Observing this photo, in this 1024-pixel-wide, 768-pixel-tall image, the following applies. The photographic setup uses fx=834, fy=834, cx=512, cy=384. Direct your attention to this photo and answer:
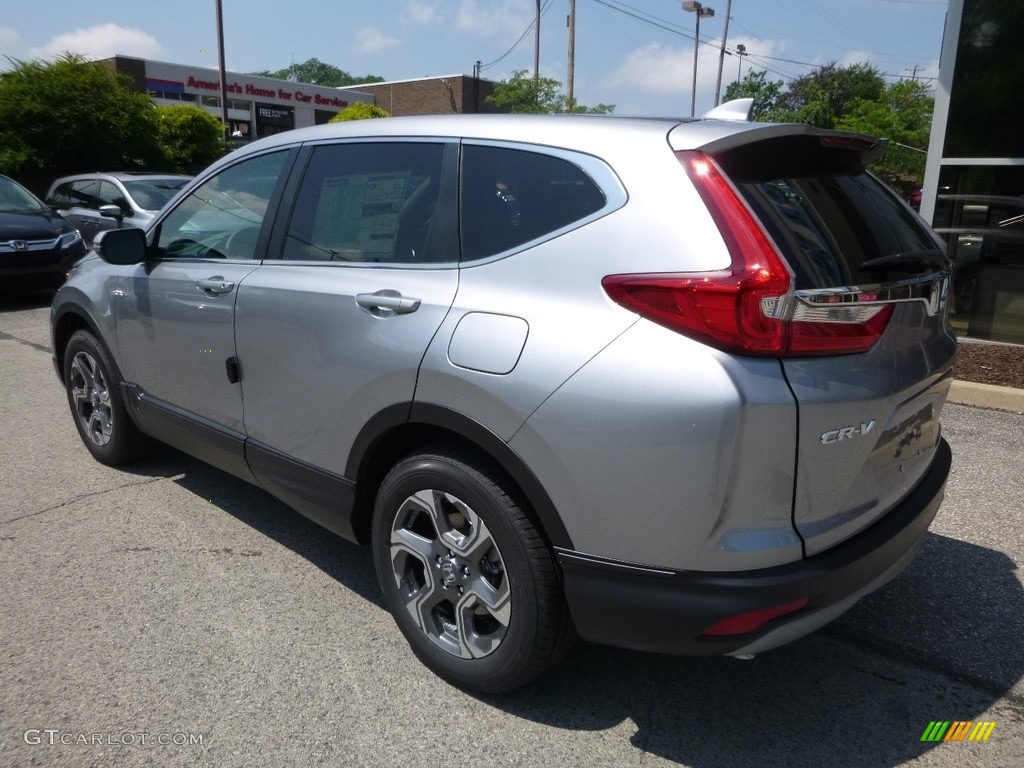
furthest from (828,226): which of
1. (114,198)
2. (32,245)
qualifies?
(114,198)

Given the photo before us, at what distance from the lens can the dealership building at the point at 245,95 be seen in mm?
38625

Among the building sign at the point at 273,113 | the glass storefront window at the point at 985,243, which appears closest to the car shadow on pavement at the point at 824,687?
the glass storefront window at the point at 985,243

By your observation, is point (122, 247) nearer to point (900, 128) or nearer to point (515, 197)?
point (515, 197)

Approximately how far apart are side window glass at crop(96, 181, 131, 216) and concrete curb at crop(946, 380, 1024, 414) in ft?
33.0

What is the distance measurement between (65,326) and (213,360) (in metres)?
1.91

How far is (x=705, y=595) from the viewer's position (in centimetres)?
214

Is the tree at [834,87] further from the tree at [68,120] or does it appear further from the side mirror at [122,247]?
the side mirror at [122,247]

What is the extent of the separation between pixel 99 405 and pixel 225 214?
1.65m

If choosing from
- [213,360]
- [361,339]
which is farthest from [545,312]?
[213,360]

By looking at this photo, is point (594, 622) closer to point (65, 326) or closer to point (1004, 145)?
point (65, 326)

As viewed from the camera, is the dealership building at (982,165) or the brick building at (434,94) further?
the brick building at (434,94)

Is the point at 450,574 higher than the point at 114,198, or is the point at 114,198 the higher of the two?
the point at 114,198

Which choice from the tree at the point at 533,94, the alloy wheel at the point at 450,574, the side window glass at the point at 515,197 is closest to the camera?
the side window glass at the point at 515,197

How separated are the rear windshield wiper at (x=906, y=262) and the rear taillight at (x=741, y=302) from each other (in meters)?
0.17
